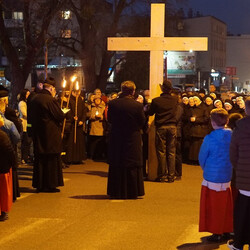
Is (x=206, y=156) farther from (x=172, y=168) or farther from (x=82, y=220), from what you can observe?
(x=172, y=168)

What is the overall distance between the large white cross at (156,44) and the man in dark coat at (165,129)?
0.30 metres

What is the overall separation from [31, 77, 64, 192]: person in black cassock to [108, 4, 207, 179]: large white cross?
6.85 ft

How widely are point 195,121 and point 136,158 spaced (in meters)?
5.26

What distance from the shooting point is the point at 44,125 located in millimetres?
10766

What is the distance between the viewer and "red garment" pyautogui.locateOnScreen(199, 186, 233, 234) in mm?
7270

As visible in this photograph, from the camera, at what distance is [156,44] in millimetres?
12125

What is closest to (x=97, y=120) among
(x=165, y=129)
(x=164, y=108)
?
(x=165, y=129)

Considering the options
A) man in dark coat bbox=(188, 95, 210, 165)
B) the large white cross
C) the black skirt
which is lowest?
the black skirt

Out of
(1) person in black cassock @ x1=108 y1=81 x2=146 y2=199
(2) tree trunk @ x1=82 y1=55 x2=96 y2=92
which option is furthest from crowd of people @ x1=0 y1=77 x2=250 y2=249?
(2) tree trunk @ x1=82 y1=55 x2=96 y2=92

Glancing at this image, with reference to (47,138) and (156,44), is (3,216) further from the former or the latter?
(156,44)

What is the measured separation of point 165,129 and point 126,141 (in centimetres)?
176

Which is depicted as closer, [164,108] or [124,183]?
[124,183]

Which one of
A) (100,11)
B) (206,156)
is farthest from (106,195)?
(100,11)

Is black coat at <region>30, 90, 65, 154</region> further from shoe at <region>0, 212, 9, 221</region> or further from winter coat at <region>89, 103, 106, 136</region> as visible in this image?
winter coat at <region>89, 103, 106, 136</region>
